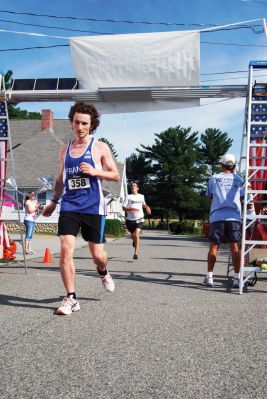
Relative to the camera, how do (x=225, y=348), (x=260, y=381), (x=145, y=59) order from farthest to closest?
(x=145, y=59)
(x=225, y=348)
(x=260, y=381)

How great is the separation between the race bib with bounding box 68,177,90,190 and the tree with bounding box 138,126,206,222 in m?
64.0

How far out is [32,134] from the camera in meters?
44.6

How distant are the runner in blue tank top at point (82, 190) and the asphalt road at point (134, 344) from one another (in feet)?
1.87

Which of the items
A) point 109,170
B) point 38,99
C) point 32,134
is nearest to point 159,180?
point 32,134

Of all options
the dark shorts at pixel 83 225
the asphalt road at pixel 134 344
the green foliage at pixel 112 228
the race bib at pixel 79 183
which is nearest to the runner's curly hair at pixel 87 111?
the race bib at pixel 79 183

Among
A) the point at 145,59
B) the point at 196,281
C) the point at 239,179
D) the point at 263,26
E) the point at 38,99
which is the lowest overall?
the point at 196,281

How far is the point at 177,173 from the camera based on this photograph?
2749 inches

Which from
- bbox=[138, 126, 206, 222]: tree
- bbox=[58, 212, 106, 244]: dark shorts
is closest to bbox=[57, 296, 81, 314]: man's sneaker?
bbox=[58, 212, 106, 244]: dark shorts

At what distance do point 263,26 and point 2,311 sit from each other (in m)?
7.59

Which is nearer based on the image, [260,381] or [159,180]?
[260,381]

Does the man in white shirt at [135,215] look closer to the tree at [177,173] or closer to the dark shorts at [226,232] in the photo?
the dark shorts at [226,232]

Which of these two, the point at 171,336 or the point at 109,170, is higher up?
the point at 109,170

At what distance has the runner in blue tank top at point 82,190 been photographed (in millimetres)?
4953

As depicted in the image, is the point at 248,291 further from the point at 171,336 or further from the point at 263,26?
the point at 263,26
